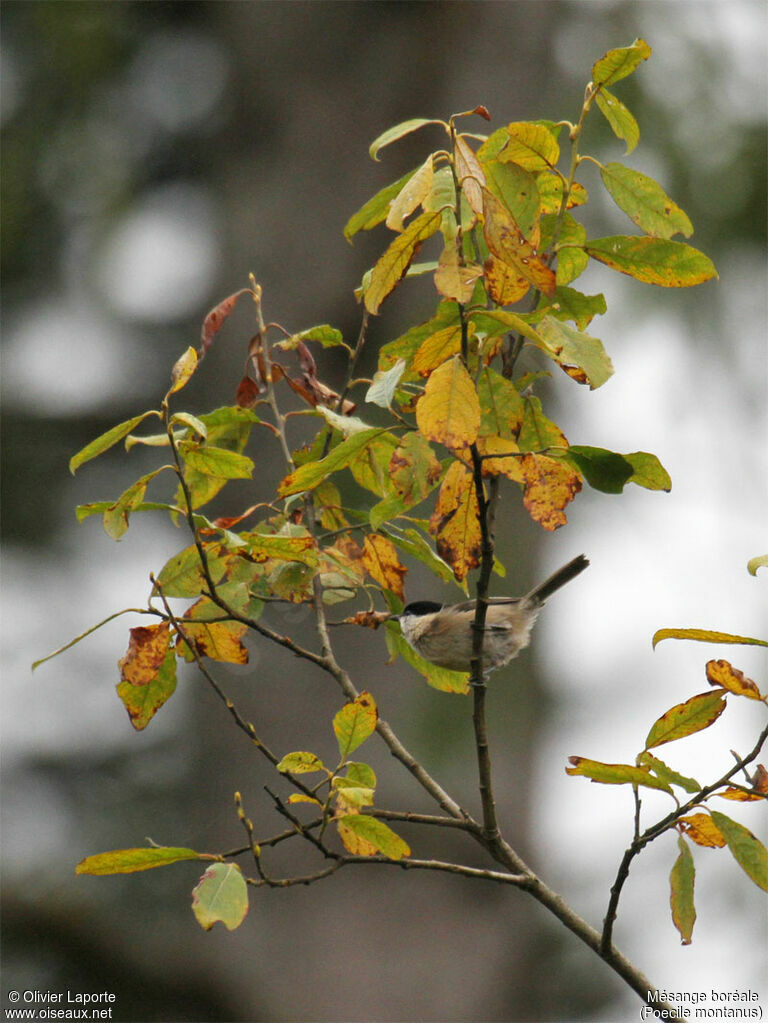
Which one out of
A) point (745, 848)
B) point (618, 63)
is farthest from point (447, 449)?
point (745, 848)

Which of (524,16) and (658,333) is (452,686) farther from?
(524,16)

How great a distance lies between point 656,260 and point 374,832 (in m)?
0.98

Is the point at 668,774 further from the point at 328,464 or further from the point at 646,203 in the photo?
the point at 646,203

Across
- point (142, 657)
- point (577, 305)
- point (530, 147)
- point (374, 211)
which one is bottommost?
point (142, 657)

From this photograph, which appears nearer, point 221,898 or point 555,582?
point 221,898

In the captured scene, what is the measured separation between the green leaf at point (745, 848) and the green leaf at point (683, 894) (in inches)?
4.5

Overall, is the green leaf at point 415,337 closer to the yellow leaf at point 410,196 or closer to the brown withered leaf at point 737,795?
the yellow leaf at point 410,196

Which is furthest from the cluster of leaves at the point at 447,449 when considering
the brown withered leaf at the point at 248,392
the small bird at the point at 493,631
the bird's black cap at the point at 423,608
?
the bird's black cap at the point at 423,608

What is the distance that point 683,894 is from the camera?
1.60 m

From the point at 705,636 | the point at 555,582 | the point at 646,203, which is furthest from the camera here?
the point at 555,582

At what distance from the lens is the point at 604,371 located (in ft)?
4.88

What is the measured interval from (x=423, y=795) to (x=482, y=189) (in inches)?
160

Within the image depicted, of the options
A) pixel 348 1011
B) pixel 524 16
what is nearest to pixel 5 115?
pixel 524 16

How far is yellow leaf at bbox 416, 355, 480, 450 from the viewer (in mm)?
1401
